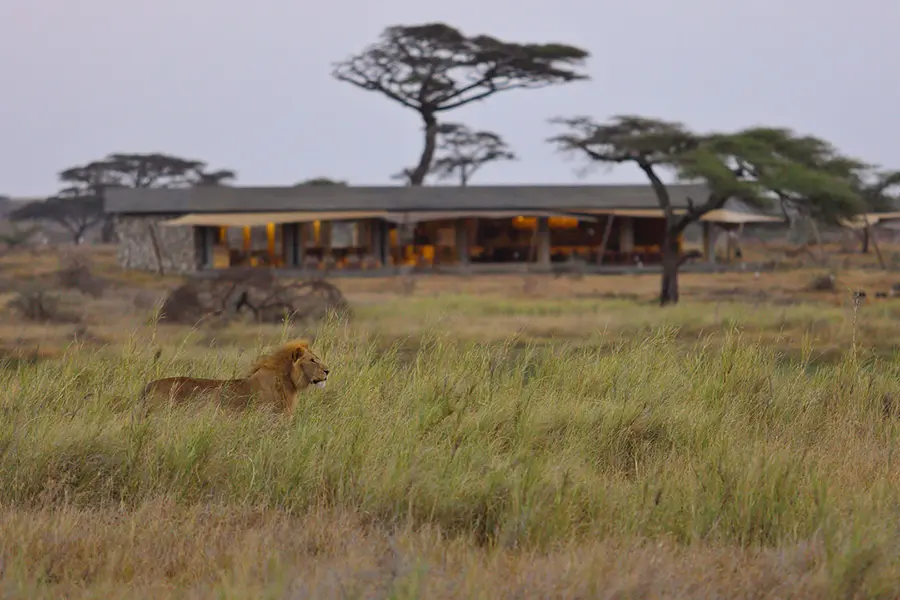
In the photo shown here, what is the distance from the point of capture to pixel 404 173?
225 feet

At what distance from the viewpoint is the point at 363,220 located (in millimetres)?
36781

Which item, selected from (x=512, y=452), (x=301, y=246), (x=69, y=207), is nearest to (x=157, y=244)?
(x=301, y=246)

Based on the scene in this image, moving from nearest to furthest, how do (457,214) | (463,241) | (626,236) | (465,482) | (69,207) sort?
1. (465,482)
2. (457,214)
3. (463,241)
4. (626,236)
5. (69,207)

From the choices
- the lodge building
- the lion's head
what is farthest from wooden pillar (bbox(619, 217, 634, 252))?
the lion's head

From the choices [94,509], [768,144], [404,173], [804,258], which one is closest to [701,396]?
[94,509]

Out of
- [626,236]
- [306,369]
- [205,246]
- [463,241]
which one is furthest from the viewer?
[626,236]

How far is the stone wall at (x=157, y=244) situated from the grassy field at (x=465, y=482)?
2660 cm

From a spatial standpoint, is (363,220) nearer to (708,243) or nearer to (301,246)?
(301,246)

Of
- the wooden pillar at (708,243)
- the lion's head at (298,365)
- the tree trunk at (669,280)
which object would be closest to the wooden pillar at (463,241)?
the wooden pillar at (708,243)

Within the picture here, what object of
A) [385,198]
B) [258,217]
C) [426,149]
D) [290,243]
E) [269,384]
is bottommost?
[269,384]

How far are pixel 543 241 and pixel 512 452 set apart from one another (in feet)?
98.1

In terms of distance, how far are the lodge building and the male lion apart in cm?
2653

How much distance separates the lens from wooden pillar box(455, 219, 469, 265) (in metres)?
35.5

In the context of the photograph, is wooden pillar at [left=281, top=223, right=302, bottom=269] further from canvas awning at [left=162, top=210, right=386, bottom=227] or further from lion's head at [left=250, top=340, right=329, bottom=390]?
lion's head at [left=250, top=340, right=329, bottom=390]
